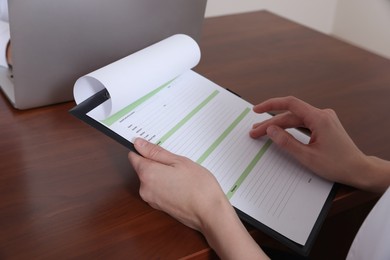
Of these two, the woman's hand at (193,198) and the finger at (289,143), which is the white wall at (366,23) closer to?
the finger at (289,143)

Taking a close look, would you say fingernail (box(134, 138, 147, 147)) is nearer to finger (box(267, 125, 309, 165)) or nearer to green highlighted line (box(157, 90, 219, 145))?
green highlighted line (box(157, 90, 219, 145))

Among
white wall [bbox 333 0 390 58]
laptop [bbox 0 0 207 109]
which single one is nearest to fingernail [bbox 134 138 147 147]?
laptop [bbox 0 0 207 109]

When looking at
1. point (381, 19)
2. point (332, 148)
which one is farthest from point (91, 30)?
point (381, 19)

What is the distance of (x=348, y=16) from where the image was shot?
2379 mm

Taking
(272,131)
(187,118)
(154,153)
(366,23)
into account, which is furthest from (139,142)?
Result: (366,23)

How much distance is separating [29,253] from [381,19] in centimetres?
217

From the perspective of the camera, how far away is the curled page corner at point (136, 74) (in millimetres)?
638

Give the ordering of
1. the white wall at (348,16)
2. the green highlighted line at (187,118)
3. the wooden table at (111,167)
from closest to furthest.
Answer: the wooden table at (111,167)
the green highlighted line at (187,118)
the white wall at (348,16)

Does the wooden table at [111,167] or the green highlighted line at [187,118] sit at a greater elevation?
the green highlighted line at [187,118]

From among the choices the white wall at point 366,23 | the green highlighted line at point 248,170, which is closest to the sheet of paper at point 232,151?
the green highlighted line at point 248,170

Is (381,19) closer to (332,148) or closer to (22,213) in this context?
(332,148)

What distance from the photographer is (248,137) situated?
2.40 ft

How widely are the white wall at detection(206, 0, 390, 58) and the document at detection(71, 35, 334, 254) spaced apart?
1.33m

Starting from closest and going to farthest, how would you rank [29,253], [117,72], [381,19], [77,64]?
[29,253] < [117,72] < [77,64] < [381,19]
